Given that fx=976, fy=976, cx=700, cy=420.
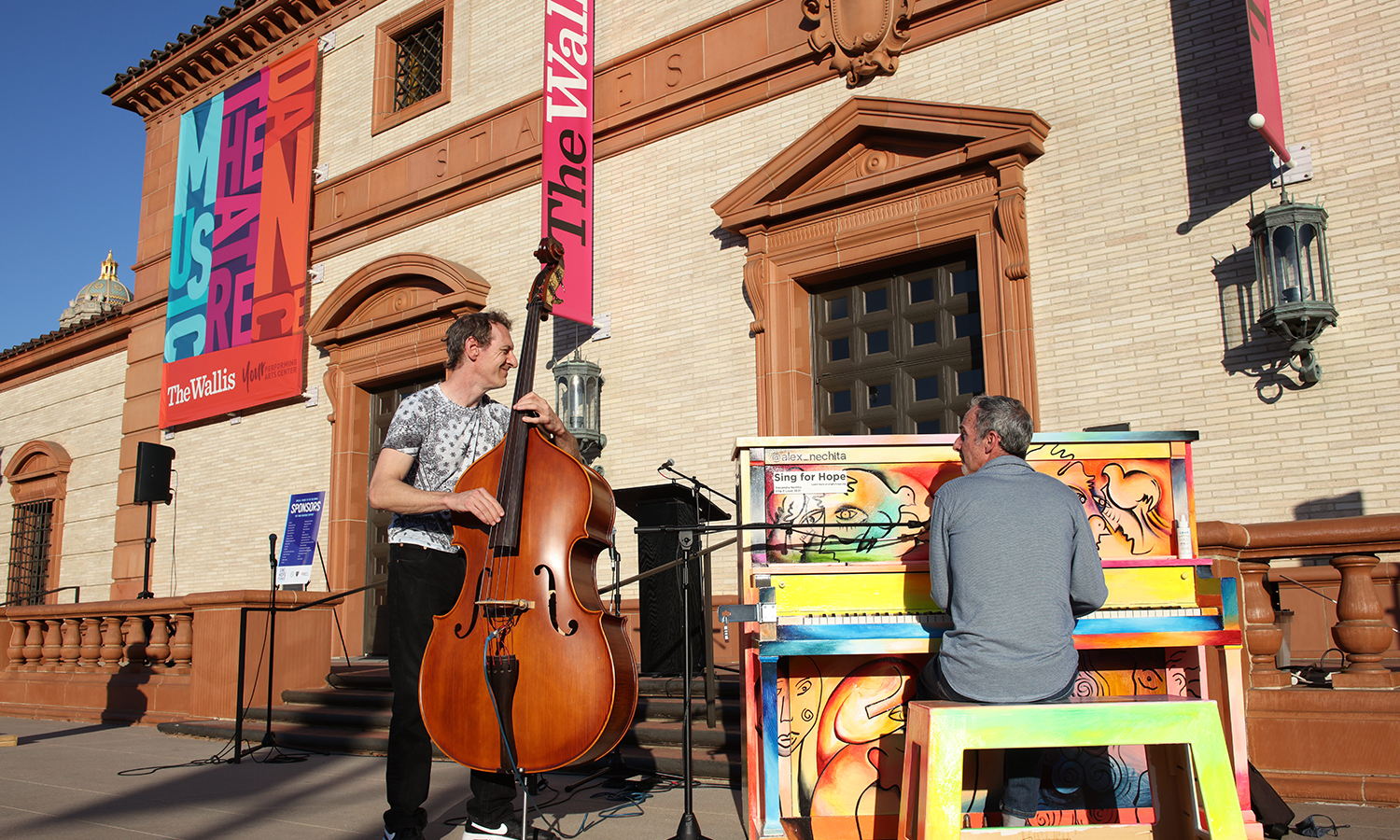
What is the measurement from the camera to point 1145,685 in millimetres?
4270

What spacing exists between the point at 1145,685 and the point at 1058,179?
5.23 m

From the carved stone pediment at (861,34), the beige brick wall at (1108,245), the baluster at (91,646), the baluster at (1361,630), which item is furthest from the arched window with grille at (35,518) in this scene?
the baluster at (1361,630)

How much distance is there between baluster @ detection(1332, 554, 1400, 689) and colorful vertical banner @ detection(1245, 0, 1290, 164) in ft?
11.0

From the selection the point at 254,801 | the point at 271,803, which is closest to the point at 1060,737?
the point at 271,803

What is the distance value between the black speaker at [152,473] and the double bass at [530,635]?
11.6 m

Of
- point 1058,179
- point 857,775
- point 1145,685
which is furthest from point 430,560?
point 1058,179

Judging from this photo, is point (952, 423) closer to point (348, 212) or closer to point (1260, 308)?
point (1260, 308)

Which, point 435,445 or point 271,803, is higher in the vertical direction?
point 435,445

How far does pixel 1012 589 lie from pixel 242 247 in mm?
14574

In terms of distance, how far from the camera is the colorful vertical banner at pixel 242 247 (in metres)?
14.3

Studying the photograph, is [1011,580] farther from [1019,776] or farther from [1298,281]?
[1298,281]

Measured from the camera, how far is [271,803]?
17.6 ft

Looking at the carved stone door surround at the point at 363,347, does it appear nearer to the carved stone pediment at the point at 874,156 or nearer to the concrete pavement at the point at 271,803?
the carved stone pediment at the point at 874,156

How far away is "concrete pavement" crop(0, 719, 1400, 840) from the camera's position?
442 cm
